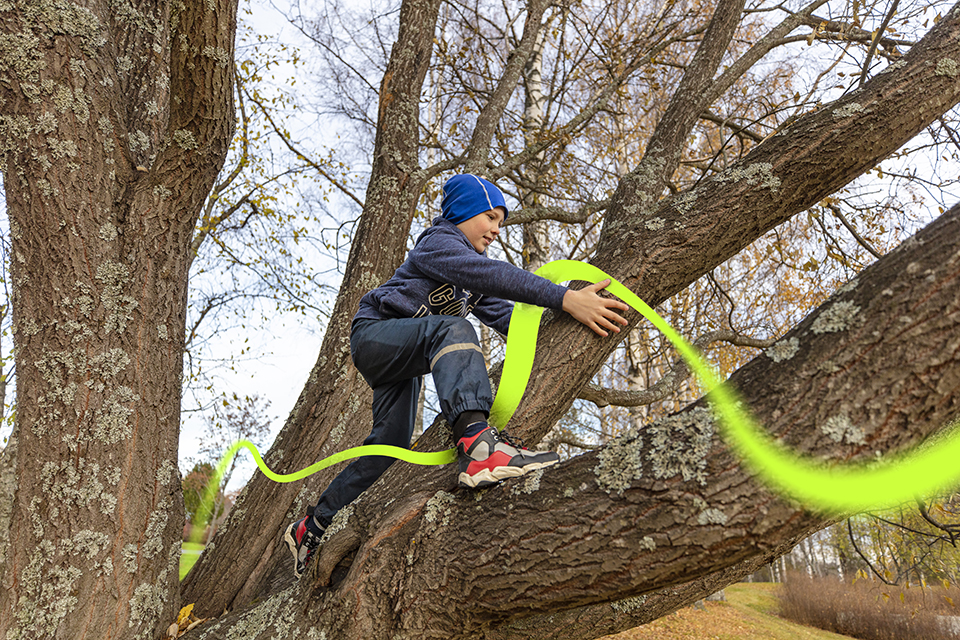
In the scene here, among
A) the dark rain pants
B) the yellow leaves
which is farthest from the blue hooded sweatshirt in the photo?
the yellow leaves

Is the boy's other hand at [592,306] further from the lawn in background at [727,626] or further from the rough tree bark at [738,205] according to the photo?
the lawn in background at [727,626]

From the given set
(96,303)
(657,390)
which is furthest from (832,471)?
(657,390)

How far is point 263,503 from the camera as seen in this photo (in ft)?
8.71

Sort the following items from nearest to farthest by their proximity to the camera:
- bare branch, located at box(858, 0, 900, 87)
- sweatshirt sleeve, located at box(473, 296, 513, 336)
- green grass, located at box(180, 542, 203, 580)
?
sweatshirt sleeve, located at box(473, 296, 513, 336) < bare branch, located at box(858, 0, 900, 87) < green grass, located at box(180, 542, 203, 580)

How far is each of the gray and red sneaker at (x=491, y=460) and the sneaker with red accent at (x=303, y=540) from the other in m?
0.87

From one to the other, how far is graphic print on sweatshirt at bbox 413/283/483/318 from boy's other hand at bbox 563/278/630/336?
549 mm

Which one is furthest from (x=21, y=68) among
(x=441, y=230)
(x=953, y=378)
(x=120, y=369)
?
(x=953, y=378)

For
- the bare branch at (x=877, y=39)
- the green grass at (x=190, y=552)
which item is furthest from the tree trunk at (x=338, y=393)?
the bare branch at (x=877, y=39)

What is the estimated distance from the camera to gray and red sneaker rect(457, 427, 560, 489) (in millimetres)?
1526

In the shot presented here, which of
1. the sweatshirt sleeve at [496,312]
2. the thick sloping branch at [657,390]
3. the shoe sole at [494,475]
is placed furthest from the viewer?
the thick sloping branch at [657,390]

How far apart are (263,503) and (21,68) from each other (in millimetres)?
1971

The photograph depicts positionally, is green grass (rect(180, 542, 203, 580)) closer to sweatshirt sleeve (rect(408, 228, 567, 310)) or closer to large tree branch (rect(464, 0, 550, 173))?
sweatshirt sleeve (rect(408, 228, 567, 310))

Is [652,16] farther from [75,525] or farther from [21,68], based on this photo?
[75,525]

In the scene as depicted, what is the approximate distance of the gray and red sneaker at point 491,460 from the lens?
60.1 inches
